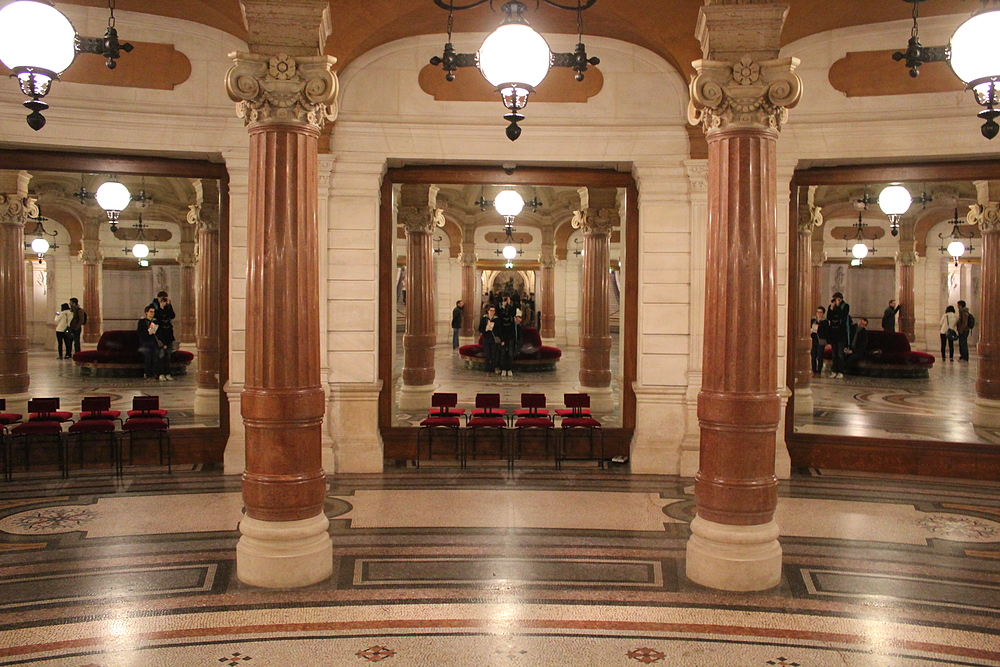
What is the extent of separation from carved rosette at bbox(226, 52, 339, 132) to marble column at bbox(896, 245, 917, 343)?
20597mm

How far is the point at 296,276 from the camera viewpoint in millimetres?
4773

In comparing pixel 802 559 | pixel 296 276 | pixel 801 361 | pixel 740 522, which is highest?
pixel 296 276

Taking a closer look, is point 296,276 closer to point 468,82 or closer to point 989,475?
point 468,82

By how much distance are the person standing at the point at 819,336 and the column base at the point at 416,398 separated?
8.23 m

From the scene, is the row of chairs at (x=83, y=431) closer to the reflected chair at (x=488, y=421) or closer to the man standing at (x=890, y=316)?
the reflected chair at (x=488, y=421)

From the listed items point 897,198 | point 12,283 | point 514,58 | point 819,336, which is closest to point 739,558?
point 514,58

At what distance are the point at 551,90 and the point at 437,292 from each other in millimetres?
18221

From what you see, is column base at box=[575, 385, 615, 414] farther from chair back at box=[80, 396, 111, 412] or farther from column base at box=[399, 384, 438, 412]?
chair back at box=[80, 396, 111, 412]

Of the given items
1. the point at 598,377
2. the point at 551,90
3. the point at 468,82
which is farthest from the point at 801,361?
the point at 468,82

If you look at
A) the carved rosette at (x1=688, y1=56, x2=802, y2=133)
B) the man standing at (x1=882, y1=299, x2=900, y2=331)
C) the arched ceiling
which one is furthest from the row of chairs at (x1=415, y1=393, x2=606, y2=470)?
the man standing at (x1=882, y1=299, x2=900, y2=331)

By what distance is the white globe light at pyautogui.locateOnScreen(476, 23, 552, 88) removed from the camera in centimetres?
457

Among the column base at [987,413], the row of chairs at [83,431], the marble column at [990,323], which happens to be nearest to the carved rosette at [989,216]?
the marble column at [990,323]

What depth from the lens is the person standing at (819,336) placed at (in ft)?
49.8

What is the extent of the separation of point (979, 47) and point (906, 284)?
19513 millimetres
